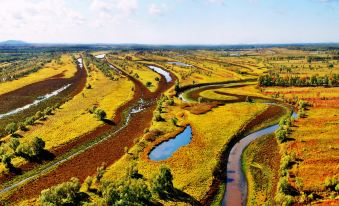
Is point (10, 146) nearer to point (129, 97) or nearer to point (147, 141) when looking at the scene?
point (147, 141)

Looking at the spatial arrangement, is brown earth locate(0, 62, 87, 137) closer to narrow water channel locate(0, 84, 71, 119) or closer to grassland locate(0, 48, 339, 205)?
narrow water channel locate(0, 84, 71, 119)

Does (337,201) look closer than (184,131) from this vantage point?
Yes

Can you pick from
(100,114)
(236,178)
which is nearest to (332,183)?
(236,178)

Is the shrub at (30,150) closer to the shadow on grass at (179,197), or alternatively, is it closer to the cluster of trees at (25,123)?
the cluster of trees at (25,123)

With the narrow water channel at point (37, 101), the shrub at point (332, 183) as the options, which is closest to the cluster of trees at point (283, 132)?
the shrub at point (332, 183)

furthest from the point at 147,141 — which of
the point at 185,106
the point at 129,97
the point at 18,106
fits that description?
the point at 18,106

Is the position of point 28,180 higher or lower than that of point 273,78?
lower

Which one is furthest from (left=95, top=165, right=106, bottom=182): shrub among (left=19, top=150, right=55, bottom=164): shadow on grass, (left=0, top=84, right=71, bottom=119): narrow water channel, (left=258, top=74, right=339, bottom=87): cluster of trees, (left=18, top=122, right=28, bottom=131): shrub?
(left=258, top=74, right=339, bottom=87): cluster of trees

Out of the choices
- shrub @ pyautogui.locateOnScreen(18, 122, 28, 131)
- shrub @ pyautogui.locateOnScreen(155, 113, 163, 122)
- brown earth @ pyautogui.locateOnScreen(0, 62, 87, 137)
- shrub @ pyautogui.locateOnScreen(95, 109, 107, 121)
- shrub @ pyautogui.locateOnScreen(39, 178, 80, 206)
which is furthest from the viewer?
brown earth @ pyautogui.locateOnScreen(0, 62, 87, 137)
